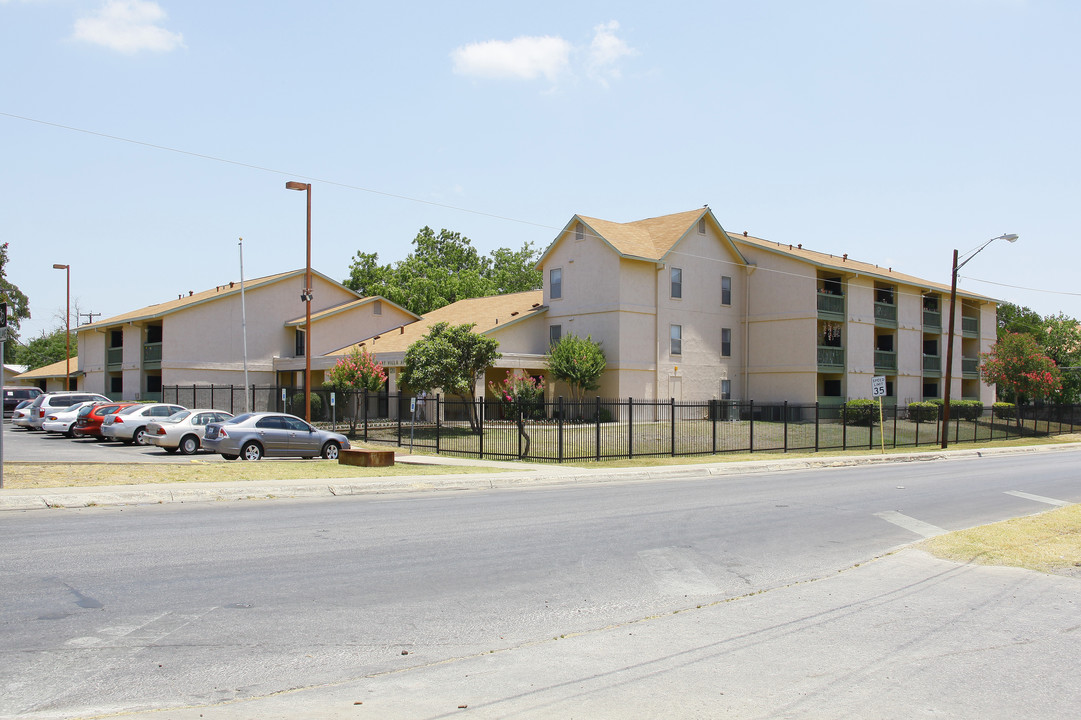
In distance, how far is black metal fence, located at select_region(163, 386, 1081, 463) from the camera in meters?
27.1

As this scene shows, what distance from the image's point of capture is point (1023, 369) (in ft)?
161

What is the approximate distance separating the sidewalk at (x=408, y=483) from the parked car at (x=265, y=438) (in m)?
2.41

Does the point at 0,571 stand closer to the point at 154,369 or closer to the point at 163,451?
the point at 163,451

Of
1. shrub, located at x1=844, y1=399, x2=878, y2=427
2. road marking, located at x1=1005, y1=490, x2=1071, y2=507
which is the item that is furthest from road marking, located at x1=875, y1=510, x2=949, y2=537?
shrub, located at x1=844, y1=399, x2=878, y2=427

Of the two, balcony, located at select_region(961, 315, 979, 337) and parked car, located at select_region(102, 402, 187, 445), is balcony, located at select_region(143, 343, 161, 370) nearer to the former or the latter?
parked car, located at select_region(102, 402, 187, 445)

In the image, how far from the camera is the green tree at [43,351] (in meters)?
91.3

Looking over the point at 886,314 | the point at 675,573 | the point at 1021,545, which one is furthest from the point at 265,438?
the point at 886,314

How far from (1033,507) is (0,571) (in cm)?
1627

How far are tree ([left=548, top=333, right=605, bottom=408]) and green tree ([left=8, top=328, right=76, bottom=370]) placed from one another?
221 feet

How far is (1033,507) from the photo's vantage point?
1561 cm

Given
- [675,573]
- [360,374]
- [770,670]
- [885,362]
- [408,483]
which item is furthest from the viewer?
[885,362]

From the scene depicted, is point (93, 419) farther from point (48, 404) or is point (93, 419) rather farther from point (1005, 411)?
point (1005, 411)

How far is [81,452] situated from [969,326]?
176ft

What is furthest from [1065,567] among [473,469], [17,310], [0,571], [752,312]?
[17,310]
